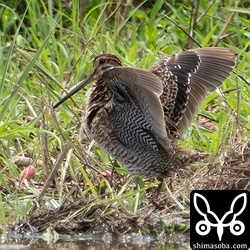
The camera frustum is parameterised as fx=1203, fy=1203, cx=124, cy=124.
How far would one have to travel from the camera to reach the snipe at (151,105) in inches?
270

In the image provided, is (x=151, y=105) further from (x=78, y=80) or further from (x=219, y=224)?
(x=78, y=80)

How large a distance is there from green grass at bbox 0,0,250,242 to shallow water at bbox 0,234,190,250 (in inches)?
5.6

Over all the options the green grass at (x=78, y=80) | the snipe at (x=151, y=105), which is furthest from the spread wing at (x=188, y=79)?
the green grass at (x=78, y=80)

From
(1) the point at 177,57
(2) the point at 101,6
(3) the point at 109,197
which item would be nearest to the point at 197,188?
(3) the point at 109,197

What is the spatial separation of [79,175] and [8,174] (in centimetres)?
43

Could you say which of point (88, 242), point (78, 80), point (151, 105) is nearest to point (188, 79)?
point (151, 105)

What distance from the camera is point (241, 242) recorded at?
6.46 metres

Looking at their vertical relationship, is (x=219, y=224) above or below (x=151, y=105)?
below

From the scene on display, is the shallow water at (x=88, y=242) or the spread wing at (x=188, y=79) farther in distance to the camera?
the spread wing at (x=188, y=79)

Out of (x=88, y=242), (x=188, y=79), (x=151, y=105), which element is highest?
(x=151, y=105)

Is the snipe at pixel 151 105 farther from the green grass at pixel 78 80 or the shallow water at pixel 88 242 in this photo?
the shallow water at pixel 88 242

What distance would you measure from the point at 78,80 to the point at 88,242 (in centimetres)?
215

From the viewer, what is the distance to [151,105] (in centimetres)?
689

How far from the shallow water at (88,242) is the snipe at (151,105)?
58 cm
